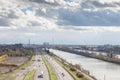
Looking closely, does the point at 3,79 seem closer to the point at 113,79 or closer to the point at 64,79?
the point at 64,79

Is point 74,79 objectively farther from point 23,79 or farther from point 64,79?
point 23,79

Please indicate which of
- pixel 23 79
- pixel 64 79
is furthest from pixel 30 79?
pixel 64 79

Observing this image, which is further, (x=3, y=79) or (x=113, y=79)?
(x=113, y=79)

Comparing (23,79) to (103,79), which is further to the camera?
(103,79)

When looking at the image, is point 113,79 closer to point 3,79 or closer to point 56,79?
point 56,79

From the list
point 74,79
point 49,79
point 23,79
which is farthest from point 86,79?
point 23,79

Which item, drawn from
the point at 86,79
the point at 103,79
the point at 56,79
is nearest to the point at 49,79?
the point at 56,79

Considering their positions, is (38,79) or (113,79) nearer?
(38,79)
